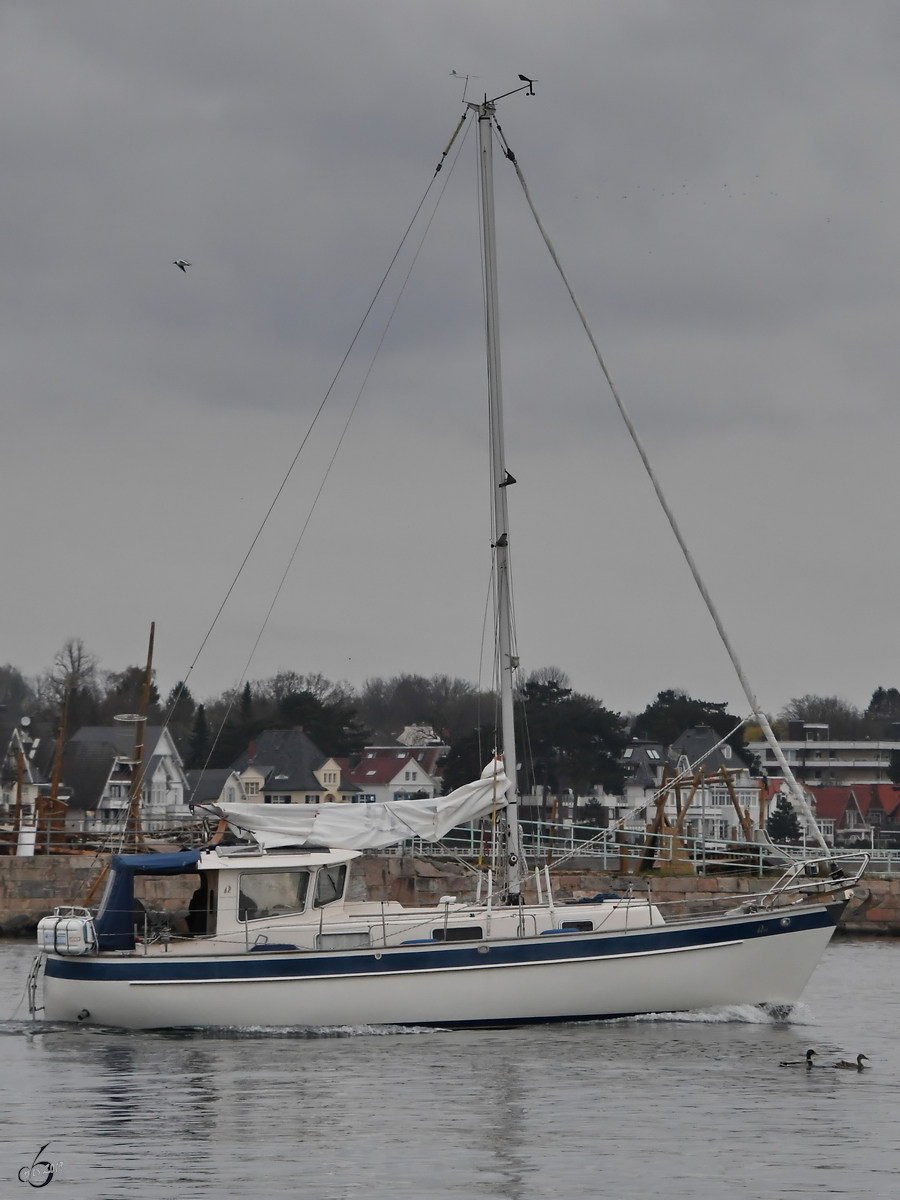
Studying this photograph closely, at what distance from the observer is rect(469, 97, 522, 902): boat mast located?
28.4 m

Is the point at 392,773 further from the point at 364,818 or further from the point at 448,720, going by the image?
the point at 364,818

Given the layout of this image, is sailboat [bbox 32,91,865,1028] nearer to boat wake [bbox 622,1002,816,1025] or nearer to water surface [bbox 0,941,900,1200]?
boat wake [bbox 622,1002,816,1025]

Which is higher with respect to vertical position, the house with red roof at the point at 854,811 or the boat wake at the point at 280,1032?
the house with red roof at the point at 854,811

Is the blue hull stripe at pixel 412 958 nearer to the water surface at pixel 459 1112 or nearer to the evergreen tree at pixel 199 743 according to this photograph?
the water surface at pixel 459 1112

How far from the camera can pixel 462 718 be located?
5128 inches

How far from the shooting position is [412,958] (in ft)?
85.6

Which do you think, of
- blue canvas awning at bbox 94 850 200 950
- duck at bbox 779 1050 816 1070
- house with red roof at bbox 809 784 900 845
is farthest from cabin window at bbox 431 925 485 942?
house with red roof at bbox 809 784 900 845

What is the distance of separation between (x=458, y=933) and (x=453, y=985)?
0.86m

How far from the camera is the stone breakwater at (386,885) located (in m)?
46.2

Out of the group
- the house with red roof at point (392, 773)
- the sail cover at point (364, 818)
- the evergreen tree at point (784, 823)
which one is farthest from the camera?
the house with red roof at point (392, 773)

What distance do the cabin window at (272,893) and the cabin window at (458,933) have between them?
2.45m

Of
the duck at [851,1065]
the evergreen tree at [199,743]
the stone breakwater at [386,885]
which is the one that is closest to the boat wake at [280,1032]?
the duck at [851,1065]

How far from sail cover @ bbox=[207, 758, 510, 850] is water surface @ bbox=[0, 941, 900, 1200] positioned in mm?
3211

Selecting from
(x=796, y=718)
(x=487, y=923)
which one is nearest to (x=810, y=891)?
(x=487, y=923)
